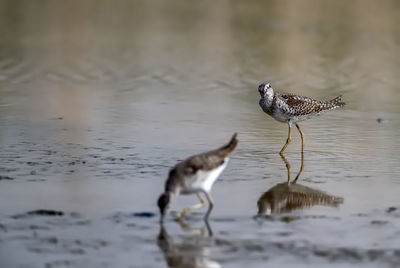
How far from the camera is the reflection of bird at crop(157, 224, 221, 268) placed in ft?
28.1

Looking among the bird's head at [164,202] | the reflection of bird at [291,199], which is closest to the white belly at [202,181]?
the bird's head at [164,202]

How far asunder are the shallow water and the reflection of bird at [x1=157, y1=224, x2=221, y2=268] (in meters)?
0.02

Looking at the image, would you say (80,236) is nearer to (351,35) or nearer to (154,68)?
(154,68)

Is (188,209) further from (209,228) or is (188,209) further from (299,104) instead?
(299,104)

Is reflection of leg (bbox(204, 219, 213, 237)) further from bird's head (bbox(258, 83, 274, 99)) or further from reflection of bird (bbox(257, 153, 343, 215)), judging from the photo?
bird's head (bbox(258, 83, 274, 99))

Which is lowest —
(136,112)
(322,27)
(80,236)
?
(80,236)

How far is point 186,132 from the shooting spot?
15.1m

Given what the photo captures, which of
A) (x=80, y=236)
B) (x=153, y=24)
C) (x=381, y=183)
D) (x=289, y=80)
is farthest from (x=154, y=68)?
(x=80, y=236)

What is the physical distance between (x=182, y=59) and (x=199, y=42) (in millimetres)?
2819

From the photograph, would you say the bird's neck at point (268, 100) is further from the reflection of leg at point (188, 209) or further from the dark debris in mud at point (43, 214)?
the dark debris in mud at point (43, 214)

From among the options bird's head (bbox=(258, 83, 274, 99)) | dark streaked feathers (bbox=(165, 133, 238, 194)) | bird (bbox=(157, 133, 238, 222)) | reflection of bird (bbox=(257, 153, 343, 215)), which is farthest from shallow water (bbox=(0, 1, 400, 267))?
bird's head (bbox=(258, 83, 274, 99))

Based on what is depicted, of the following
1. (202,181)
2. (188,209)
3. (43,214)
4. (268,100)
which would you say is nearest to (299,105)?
(268,100)

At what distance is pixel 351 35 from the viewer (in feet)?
89.5

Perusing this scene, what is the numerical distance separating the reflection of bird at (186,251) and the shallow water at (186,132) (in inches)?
0.9
